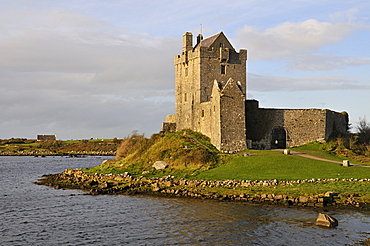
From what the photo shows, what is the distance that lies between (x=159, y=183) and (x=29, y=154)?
91.3 meters

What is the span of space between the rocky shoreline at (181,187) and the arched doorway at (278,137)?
19.8 m

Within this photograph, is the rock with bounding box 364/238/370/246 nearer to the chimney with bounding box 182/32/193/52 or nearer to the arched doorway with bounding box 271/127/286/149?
the arched doorway with bounding box 271/127/286/149

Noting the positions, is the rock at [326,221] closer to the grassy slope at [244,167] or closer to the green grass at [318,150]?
the grassy slope at [244,167]

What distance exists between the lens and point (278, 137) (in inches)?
2140

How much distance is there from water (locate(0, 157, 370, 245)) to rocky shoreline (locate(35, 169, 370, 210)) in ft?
4.30

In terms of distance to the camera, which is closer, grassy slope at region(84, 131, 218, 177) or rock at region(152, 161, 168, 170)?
grassy slope at region(84, 131, 218, 177)

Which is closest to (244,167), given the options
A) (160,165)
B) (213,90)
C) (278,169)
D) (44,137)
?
(278,169)

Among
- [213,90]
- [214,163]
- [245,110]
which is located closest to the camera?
[214,163]

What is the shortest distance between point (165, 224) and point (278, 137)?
33.3 metres

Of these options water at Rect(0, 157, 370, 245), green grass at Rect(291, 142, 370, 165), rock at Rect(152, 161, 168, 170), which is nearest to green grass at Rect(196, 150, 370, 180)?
green grass at Rect(291, 142, 370, 165)

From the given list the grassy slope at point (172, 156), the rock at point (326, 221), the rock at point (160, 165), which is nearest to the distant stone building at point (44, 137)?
the grassy slope at point (172, 156)

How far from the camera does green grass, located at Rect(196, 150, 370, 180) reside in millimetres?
33556

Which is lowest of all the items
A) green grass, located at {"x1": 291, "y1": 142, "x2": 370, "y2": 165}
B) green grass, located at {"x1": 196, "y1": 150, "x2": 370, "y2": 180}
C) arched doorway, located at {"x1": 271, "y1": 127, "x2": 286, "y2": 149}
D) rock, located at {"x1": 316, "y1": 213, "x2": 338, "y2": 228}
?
rock, located at {"x1": 316, "y1": 213, "x2": 338, "y2": 228}

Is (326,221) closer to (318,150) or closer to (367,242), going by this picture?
(367,242)
